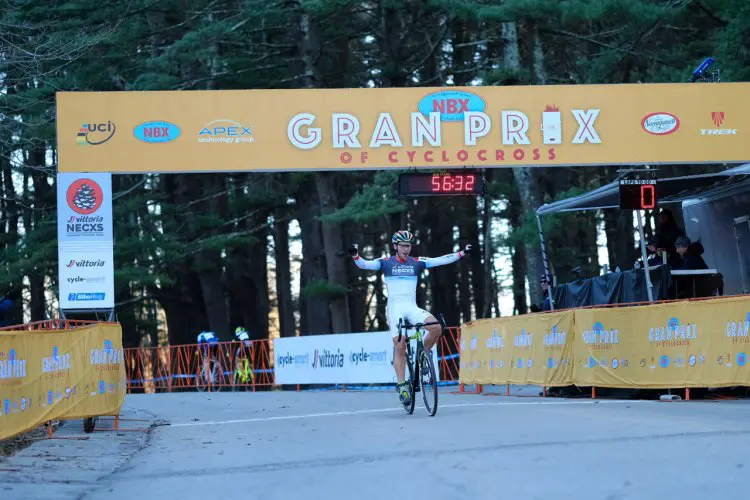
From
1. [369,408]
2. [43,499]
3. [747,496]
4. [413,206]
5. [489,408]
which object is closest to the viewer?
[747,496]

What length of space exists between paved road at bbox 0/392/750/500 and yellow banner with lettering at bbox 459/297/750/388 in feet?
5.52

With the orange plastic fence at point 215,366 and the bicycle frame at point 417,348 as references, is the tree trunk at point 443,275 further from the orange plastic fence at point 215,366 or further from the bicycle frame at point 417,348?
the bicycle frame at point 417,348

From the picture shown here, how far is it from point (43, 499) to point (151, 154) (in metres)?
13.8

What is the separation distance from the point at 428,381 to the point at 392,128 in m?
9.15

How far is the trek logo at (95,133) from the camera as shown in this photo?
68.1ft

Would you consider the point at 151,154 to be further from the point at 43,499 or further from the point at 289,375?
the point at 43,499

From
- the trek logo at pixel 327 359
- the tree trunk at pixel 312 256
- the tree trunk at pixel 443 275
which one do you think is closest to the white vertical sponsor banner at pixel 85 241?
the trek logo at pixel 327 359

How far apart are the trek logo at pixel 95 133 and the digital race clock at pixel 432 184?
496cm

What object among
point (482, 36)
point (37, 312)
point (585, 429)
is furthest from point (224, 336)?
point (585, 429)

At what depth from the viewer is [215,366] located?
3369 cm

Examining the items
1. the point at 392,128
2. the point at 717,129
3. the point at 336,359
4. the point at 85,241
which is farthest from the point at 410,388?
the point at 336,359

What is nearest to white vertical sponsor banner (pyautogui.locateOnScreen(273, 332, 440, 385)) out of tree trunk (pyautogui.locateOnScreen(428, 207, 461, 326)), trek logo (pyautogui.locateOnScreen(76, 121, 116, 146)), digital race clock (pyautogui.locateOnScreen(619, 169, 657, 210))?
trek logo (pyautogui.locateOnScreen(76, 121, 116, 146))

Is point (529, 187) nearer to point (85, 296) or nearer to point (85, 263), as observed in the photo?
point (85, 263)

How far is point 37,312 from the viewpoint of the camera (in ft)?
153
